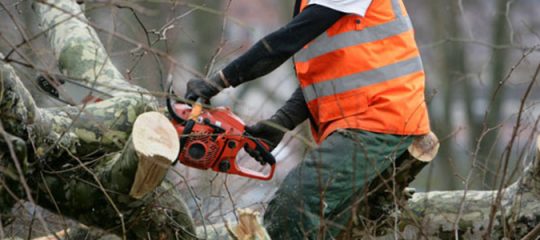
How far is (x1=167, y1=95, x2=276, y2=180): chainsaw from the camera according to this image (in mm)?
6051

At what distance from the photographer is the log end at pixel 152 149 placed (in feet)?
18.2

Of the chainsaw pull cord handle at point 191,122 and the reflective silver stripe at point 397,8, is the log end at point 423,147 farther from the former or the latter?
the chainsaw pull cord handle at point 191,122

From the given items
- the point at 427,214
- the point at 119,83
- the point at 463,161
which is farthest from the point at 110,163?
the point at 463,161

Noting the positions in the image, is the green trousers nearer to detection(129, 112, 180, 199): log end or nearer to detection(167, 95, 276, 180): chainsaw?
detection(167, 95, 276, 180): chainsaw

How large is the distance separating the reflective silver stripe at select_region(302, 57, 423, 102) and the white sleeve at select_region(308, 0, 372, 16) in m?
0.30

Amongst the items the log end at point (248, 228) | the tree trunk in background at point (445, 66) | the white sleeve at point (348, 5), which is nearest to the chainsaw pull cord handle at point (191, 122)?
the log end at point (248, 228)

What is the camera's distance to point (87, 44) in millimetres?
6934

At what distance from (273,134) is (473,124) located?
13.2 m

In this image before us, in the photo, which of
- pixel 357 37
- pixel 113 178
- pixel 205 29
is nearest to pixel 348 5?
pixel 357 37

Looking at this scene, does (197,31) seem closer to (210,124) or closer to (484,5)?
(484,5)

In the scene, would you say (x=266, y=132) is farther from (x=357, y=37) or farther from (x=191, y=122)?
(x=357, y=37)

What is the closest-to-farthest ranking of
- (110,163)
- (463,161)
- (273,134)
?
(110,163) → (273,134) → (463,161)

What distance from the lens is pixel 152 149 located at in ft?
18.3

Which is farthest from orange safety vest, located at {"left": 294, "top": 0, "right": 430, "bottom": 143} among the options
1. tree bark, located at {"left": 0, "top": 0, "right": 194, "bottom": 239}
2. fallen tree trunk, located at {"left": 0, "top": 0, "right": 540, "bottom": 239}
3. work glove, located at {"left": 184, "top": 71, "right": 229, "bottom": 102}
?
tree bark, located at {"left": 0, "top": 0, "right": 194, "bottom": 239}
